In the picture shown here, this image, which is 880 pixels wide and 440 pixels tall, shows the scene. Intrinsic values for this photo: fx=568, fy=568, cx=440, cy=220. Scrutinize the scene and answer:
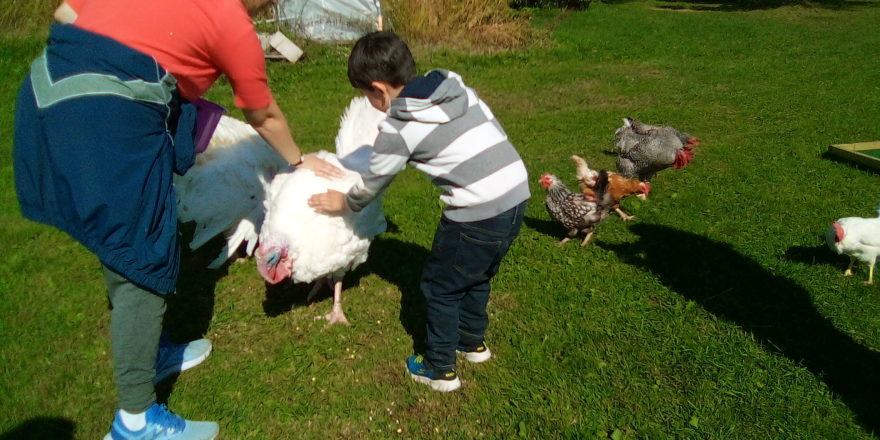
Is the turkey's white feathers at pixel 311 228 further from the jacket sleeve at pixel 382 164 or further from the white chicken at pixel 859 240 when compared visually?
the white chicken at pixel 859 240

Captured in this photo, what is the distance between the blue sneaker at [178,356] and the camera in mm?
3511

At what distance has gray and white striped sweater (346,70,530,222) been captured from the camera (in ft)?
8.93

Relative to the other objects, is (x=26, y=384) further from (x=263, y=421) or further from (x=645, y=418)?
(x=645, y=418)


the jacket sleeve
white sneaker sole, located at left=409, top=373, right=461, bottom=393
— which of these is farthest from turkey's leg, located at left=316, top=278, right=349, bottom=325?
the jacket sleeve

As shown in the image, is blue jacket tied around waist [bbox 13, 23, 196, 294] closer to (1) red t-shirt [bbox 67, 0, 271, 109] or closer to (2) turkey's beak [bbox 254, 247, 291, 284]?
(1) red t-shirt [bbox 67, 0, 271, 109]

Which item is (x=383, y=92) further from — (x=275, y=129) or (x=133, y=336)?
(x=133, y=336)

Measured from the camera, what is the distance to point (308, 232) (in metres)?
3.54

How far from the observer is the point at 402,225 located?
17.8 ft

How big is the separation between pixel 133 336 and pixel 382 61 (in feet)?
5.76

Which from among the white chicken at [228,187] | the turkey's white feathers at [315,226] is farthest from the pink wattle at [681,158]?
the white chicken at [228,187]

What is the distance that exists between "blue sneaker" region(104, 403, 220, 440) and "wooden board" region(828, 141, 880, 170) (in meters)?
7.41

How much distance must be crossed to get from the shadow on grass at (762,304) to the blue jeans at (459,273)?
1.94 metres

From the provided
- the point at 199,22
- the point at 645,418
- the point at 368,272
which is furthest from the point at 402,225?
the point at 199,22

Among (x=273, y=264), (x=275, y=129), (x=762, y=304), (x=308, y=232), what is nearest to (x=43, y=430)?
(x=273, y=264)
